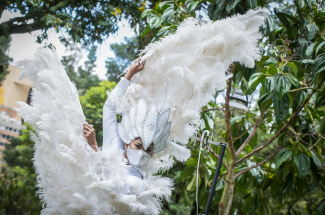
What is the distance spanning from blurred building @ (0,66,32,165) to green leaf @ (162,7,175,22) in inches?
199

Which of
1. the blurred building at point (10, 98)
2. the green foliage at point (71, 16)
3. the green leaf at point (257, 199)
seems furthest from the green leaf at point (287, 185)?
the blurred building at point (10, 98)

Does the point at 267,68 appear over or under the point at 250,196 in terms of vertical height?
over

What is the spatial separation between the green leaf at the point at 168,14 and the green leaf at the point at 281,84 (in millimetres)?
867

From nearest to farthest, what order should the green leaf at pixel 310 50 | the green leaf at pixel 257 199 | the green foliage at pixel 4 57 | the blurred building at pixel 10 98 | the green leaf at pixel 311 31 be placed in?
the green leaf at pixel 310 50 → the green leaf at pixel 311 31 → the green leaf at pixel 257 199 → the green foliage at pixel 4 57 → the blurred building at pixel 10 98

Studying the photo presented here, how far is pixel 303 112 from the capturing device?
2.30 metres

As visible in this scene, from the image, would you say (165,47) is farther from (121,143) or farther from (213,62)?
(121,143)

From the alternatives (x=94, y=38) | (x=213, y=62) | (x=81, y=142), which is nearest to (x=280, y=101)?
(x=213, y=62)

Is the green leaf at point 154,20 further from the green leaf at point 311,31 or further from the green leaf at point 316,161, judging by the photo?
the green leaf at point 316,161

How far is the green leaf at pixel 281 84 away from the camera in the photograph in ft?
5.06

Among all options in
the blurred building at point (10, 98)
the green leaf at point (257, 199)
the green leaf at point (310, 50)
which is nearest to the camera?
the green leaf at point (310, 50)

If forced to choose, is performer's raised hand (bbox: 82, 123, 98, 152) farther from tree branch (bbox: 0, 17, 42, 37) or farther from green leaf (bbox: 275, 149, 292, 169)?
tree branch (bbox: 0, 17, 42, 37)

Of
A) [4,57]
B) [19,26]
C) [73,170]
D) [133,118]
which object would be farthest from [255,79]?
[4,57]

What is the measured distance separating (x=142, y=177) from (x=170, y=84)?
53 centimetres

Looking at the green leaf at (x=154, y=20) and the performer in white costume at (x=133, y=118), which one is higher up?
the green leaf at (x=154, y=20)
